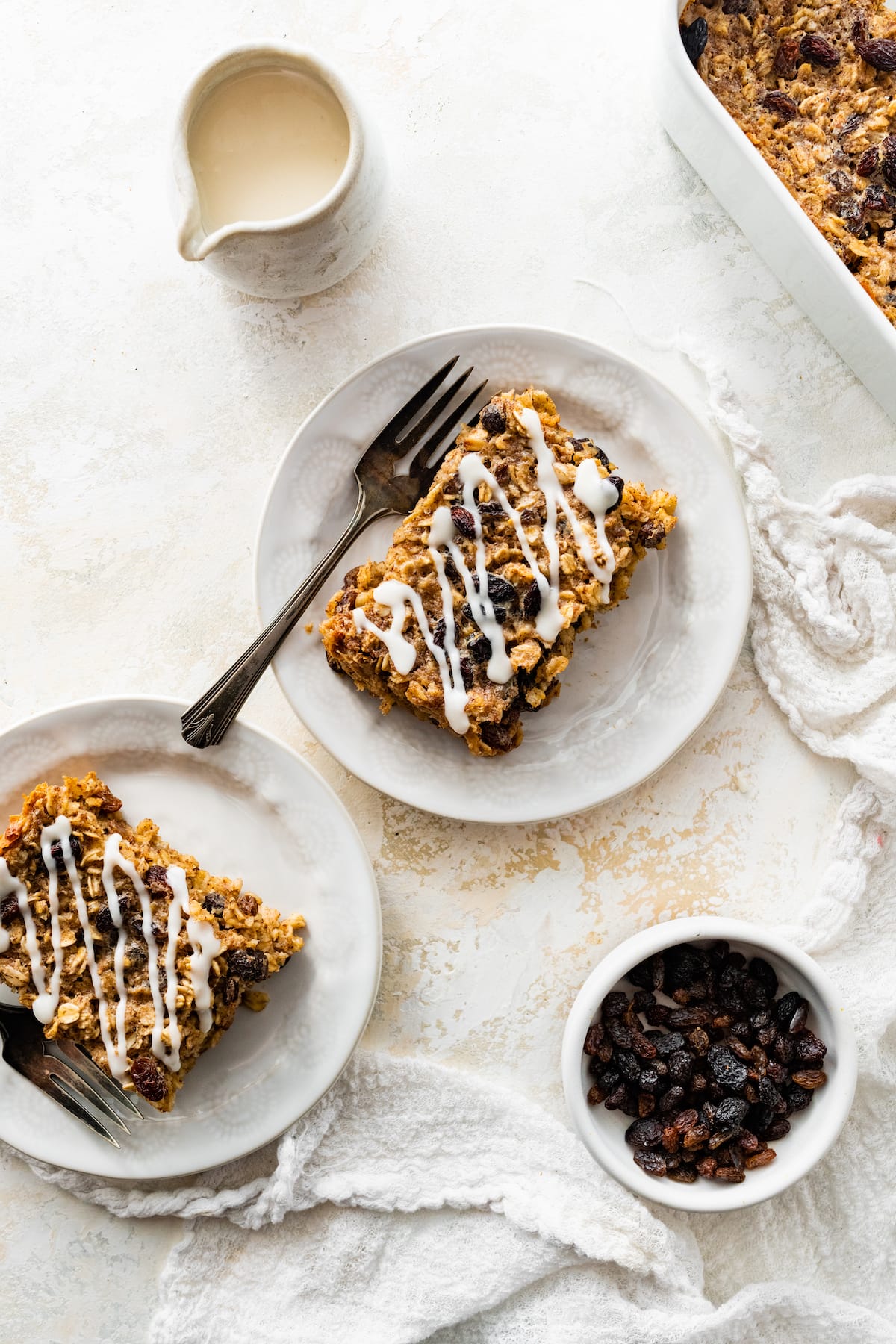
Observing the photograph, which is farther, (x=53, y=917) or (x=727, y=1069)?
(x=727, y=1069)

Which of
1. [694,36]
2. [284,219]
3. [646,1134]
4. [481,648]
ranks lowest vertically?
[646,1134]

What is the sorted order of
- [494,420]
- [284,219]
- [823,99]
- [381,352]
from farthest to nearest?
[381,352] → [823,99] → [494,420] → [284,219]

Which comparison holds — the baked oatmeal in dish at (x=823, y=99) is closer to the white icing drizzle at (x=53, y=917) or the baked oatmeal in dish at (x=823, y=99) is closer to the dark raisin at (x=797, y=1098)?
the dark raisin at (x=797, y=1098)

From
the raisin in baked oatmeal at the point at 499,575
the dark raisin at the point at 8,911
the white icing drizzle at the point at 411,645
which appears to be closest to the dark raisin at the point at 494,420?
the raisin in baked oatmeal at the point at 499,575

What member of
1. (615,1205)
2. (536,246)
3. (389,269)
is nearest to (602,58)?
(536,246)

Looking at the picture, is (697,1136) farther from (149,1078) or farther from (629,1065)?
(149,1078)

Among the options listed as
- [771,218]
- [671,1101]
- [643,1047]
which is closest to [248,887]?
[643,1047]

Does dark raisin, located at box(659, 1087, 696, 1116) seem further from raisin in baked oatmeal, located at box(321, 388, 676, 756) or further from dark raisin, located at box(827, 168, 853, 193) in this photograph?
dark raisin, located at box(827, 168, 853, 193)
